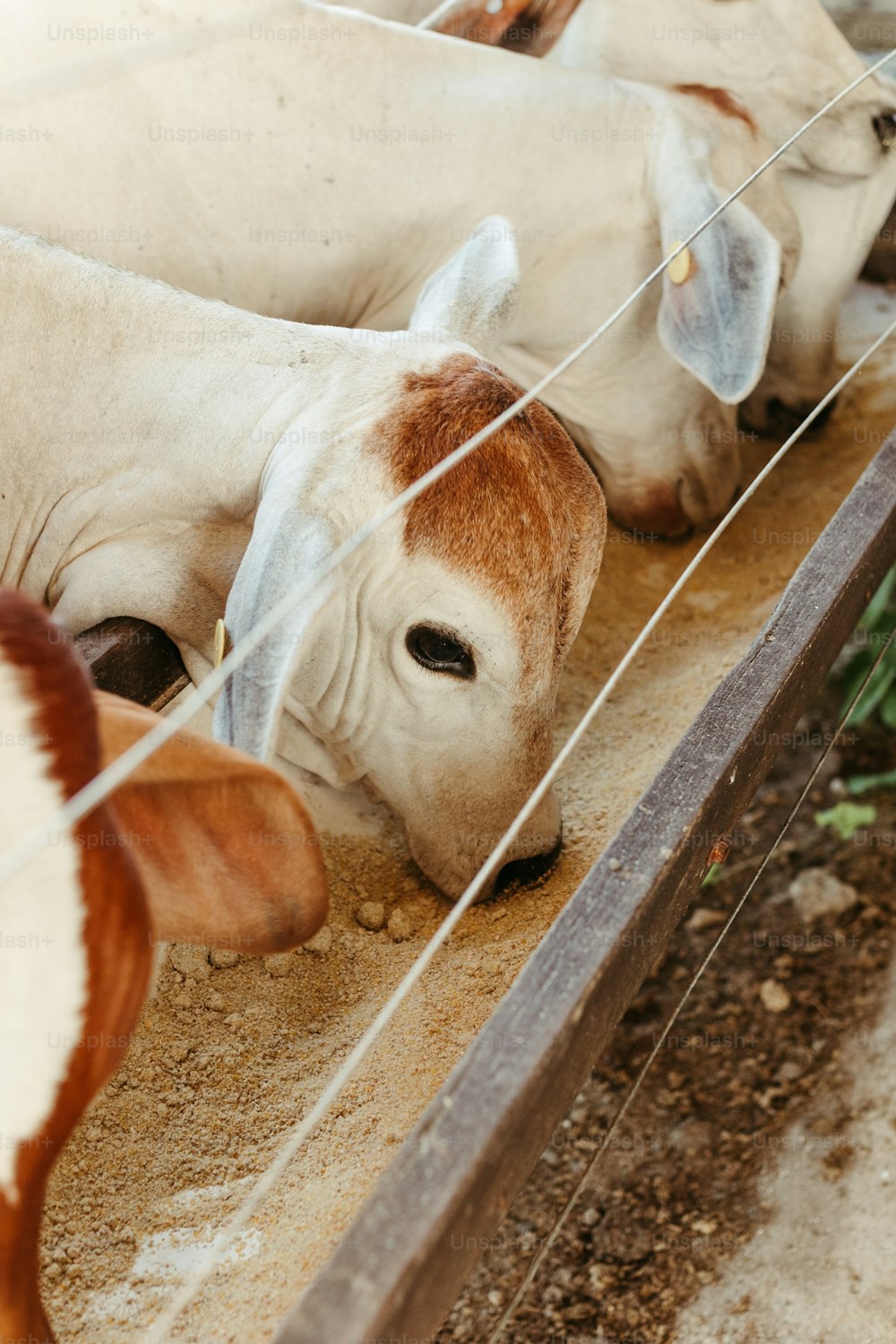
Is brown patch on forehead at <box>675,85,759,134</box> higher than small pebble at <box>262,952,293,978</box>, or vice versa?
brown patch on forehead at <box>675,85,759,134</box>

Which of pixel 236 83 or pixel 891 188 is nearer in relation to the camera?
pixel 236 83

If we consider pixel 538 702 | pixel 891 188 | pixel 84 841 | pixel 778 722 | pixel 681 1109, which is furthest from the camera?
pixel 891 188

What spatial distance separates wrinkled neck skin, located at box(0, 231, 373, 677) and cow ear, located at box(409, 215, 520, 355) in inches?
8.4

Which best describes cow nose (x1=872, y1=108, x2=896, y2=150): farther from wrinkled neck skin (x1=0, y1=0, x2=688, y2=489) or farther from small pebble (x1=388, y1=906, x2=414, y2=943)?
small pebble (x1=388, y1=906, x2=414, y2=943)

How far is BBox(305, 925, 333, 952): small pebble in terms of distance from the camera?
5.47 feet

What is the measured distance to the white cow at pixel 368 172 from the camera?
82.4 inches

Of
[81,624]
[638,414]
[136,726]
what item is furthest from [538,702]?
[638,414]

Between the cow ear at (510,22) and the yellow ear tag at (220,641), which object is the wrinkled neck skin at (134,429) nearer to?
the yellow ear tag at (220,641)

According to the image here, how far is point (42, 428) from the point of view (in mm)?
1709

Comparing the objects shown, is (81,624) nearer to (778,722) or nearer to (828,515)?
(778,722)

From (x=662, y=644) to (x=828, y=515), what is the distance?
503 mm

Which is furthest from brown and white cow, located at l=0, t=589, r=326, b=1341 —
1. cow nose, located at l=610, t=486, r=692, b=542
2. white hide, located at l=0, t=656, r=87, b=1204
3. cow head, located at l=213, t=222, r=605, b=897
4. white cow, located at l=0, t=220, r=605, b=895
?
cow nose, located at l=610, t=486, r=692, b=542

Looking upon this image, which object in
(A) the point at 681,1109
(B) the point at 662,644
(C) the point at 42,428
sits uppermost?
(C) the point at 42,428

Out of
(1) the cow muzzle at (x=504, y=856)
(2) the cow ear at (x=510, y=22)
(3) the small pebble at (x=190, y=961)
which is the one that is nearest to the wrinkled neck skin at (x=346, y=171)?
(2) the cow ear at (x=510, y=22)
